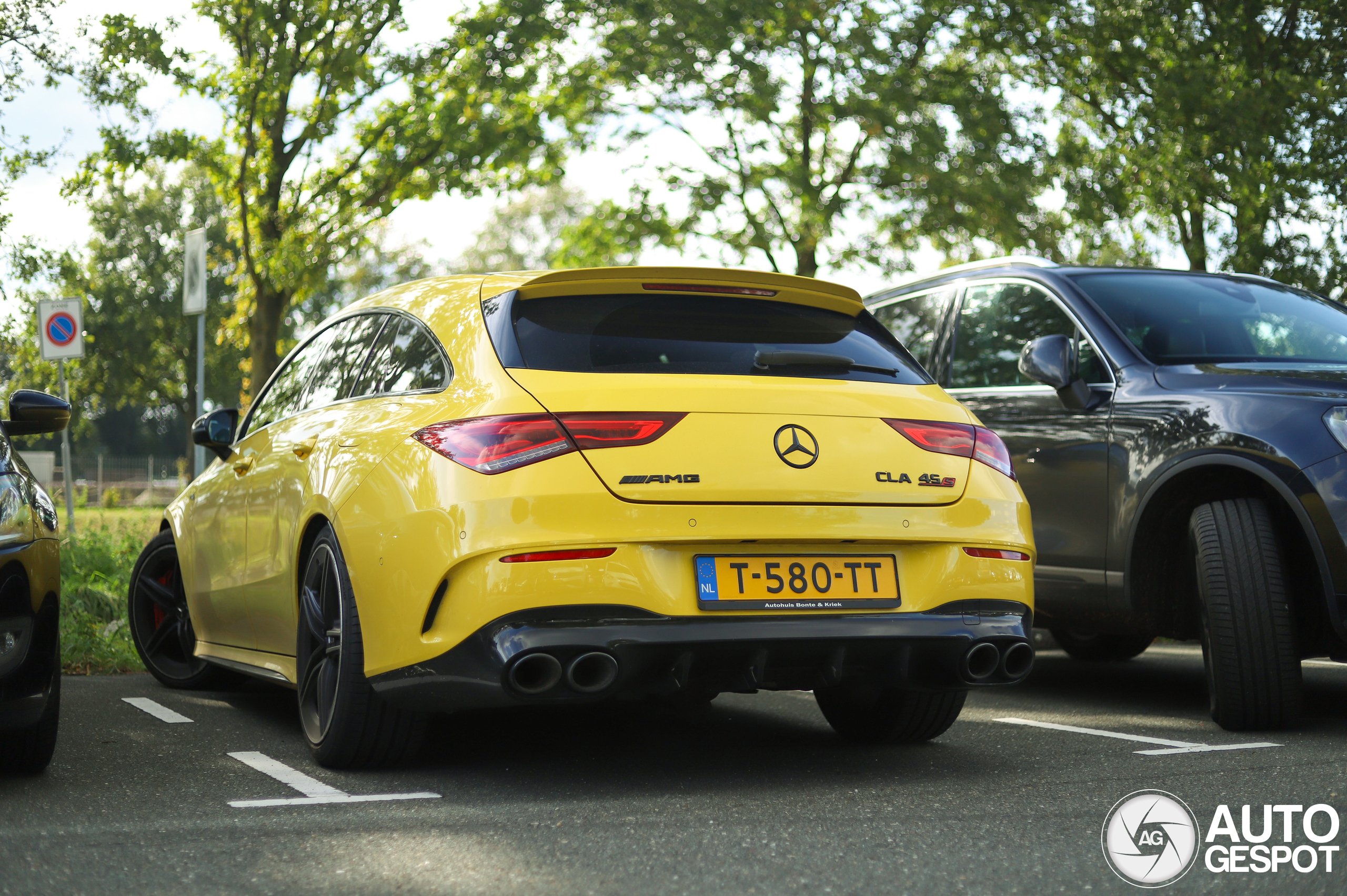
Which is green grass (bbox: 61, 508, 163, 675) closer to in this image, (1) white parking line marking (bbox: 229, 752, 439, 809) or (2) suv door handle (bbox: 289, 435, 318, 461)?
(2) suv door handle (bbox: 289, 435, 318, 461)

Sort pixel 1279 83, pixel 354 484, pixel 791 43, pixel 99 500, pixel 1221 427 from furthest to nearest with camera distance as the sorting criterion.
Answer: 1. pixel 99 500
2. pixel 791 43
3. pixel 1279 83
4. pixel 1221 427
5. pixel 354 484

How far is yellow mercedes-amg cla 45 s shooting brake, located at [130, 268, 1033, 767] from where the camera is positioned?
370 cm

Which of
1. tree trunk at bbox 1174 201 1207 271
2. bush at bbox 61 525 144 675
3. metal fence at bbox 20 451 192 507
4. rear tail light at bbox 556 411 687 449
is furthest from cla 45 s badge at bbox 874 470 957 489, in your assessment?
metal fence at bbox 20 451 192 507

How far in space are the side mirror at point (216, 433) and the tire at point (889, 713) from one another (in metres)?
2.70

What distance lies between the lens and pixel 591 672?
12.1 feet

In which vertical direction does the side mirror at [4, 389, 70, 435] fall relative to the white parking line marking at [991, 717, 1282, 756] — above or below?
above

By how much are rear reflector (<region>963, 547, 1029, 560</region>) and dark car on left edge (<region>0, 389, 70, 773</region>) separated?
8.95 feet

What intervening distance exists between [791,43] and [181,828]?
15.1 m

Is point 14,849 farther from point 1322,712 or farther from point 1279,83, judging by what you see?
point 1279,83

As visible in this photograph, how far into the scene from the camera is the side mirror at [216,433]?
582 centimetres

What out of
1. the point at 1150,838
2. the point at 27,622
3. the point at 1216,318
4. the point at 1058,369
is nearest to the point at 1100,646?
the point at 1216,318

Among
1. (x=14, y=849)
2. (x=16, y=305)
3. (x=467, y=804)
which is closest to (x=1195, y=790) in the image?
(x=467, y=804)

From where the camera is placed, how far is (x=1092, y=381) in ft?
19.6

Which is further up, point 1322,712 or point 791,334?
point 791,334
